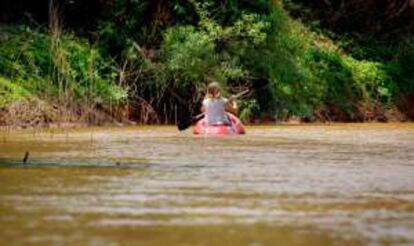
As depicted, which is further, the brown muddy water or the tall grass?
the tall grass

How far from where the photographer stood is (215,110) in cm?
1873

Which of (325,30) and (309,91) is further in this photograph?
(325,30)

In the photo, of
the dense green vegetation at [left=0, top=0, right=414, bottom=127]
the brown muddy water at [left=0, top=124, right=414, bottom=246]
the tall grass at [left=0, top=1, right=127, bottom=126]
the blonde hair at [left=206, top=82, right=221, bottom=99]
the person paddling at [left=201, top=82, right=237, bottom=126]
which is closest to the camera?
the brown muddy water at [left=0, top=124, right=414, bottom=246]

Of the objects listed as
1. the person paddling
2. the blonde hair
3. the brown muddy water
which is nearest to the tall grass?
the blonde hair

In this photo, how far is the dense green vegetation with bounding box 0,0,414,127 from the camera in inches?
876

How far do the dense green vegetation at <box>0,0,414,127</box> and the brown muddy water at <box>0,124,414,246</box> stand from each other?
882cm

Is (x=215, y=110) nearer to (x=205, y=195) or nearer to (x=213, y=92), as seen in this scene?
(x=213, y=92)

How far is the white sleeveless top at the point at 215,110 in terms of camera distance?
61.0 ft

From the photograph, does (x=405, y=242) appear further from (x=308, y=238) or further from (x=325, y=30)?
(x=325, y=30)

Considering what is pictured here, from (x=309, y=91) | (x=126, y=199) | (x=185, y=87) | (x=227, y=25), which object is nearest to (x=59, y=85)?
(x=185, y=87)

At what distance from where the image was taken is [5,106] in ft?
66.6

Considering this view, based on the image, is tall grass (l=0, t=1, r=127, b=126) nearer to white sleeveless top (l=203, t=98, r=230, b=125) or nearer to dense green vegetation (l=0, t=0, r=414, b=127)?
dense green vegetation (l=0, t=0, r=414, b=127)

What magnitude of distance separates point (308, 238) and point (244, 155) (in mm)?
6933

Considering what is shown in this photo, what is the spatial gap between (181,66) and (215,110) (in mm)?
5064
